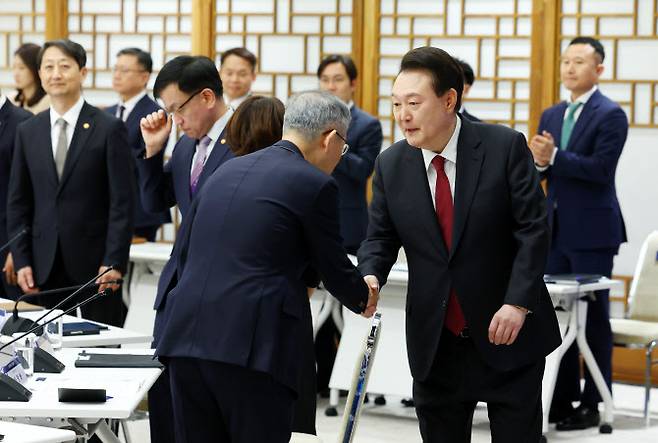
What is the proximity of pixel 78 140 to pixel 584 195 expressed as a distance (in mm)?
2324

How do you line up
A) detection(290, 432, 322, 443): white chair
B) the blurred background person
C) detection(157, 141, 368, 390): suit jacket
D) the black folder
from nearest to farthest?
1. detection(157, 141, 368, 390): suit jacket
2. detection(290, 432, 322, 443): white chair
3. the black folder
4. the blurred background person

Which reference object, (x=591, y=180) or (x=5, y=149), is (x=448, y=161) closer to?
(x=591, y=180)

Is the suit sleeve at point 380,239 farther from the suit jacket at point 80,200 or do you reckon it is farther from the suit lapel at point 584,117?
the suit lapel at point 584,117

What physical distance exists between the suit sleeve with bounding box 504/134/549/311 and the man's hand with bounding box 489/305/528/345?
20mm

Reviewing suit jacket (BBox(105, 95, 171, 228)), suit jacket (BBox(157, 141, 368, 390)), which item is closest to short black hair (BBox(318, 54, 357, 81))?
suit jacket (BBox(105, 95, 171, 228))

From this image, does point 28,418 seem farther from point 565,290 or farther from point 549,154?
point 549,154

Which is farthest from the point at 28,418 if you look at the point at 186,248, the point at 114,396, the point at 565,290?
the point at 565,290

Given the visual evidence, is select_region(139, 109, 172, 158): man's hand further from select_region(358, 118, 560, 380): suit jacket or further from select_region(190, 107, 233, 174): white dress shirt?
select_region(358, 118, 560, 380): suit jacket

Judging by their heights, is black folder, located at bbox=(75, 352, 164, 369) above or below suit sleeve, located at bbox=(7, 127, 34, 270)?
below

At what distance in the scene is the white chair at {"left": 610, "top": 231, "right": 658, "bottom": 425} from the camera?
5.60m

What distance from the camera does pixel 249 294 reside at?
2.61 m

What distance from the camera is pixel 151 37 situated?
797 cm

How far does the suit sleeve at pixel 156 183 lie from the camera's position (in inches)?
156

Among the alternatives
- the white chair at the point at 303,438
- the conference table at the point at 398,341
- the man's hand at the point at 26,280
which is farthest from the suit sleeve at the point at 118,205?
the white chair at the point at 303,438
